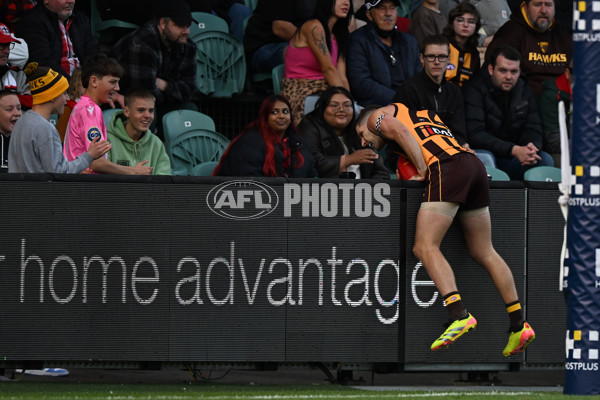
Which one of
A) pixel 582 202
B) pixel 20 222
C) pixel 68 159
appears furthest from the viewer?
pixel 68 159

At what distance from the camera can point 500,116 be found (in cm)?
1170

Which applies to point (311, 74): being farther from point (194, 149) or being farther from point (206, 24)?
point (206, 24)

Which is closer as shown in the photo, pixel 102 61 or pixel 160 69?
pixel 102 61

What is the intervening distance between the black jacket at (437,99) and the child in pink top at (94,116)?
305 centimetres

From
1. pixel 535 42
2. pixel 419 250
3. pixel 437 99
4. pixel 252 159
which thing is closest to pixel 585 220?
pixel 419 250

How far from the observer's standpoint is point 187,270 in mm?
7891

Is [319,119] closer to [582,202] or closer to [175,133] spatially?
[175,133]

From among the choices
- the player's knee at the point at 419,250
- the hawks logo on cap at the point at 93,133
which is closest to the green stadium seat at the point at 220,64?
the hawks logo on cap at the point at 93,133

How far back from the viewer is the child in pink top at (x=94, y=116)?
344 inches

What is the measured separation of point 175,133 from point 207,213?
12.0ft

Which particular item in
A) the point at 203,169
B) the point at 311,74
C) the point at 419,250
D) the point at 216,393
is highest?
the point at 311,74

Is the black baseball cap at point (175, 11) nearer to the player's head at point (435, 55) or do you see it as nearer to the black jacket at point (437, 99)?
the black jacket at point (437, 99)

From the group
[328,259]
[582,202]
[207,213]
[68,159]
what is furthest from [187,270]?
[582,202]

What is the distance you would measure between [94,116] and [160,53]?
2.49 metres
